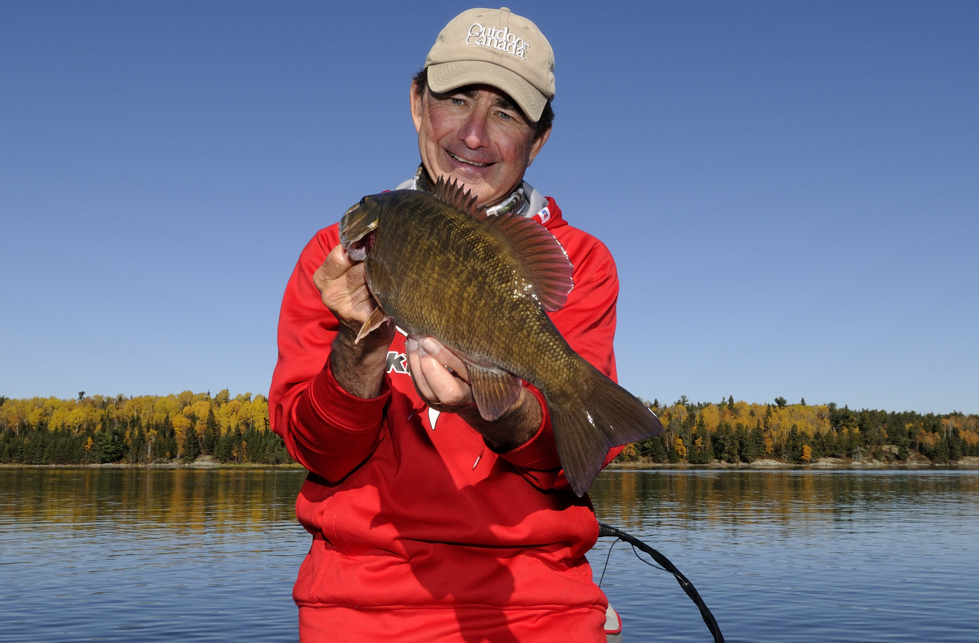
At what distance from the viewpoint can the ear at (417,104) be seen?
5135mm

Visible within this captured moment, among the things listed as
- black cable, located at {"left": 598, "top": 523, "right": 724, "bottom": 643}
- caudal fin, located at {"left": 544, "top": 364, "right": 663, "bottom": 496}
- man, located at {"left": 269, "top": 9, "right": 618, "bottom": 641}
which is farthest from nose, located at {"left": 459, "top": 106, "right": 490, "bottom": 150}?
black cable, located at {"left": 598, "top": 523, "right": 724, "bottom": 643}

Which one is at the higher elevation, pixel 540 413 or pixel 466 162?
pixel 466 162

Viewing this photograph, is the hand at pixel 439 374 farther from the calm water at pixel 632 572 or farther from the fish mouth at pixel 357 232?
the calm water at pixel 632 572

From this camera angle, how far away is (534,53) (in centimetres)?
465

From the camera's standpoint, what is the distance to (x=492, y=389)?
322cm

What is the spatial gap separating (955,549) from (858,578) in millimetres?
10742

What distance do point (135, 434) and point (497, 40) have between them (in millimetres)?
185962

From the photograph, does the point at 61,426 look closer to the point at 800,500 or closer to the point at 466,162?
the point at 800,500

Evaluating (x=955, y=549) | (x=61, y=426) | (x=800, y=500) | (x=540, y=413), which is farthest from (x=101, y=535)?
(x=61, y=426)

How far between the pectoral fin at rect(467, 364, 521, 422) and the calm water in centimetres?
2162

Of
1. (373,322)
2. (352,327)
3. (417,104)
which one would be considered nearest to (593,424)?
(373,322)

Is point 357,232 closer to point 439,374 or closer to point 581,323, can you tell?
point 439,374

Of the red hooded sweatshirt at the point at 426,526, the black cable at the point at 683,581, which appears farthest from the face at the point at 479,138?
the black cable at the point at 683,581

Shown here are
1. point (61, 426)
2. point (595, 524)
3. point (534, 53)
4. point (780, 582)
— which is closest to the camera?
point (595, 524)
